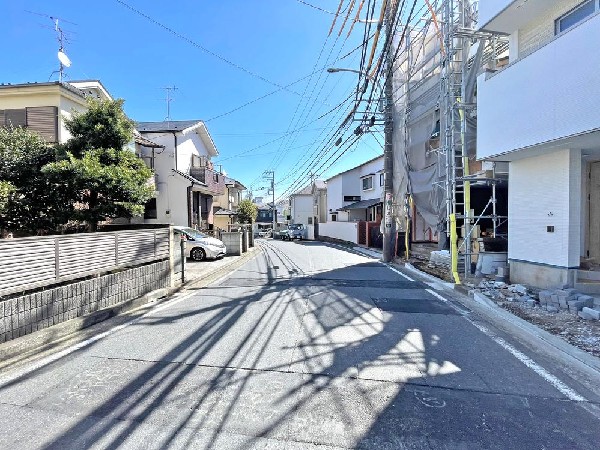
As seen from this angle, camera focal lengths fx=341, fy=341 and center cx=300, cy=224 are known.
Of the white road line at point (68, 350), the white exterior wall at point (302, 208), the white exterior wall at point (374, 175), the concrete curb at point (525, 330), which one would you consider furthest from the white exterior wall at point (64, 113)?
the white exterior wall at point (302, 208)

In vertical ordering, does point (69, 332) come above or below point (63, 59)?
below

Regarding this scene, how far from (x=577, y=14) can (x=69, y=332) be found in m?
11.0

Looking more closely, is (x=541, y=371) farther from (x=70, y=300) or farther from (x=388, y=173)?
(x=388, y=173)

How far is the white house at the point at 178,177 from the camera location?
1908cm

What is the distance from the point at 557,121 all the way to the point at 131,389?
796cm

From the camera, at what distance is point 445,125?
9922 millimetres

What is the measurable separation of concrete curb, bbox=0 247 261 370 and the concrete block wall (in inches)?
3.9

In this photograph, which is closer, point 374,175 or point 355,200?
point 374,175

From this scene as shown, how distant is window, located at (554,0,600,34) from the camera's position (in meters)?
6.60

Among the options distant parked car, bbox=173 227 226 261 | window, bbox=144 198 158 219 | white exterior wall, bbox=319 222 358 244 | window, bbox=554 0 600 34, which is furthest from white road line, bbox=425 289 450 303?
white exterior wall, bbox=319 222 358 244

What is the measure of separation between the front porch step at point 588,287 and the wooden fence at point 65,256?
353 inches

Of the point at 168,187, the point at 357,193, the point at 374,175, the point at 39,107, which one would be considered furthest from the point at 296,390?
the point at 357,193

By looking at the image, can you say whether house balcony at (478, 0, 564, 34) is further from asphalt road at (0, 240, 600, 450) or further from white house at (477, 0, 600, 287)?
asphalt road at (0, 240, 600, 450)

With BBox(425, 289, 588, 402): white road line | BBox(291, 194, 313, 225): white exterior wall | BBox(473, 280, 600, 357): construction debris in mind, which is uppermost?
BBox(291, 194, 313, 225): white exterior wall
